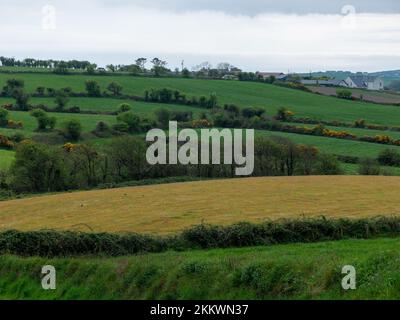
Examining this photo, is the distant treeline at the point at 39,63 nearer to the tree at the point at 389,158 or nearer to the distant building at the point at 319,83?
the distant building at the point at 319,83

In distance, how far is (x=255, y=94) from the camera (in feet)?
344

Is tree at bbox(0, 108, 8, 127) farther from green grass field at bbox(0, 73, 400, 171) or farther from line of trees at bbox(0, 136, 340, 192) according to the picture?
line of trees at bbox(0, 136, 340, 192)

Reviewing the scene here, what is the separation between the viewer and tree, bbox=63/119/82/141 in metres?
69.4

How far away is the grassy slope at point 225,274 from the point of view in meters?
14.0

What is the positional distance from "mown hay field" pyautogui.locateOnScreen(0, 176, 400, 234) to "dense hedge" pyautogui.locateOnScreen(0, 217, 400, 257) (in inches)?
79.1

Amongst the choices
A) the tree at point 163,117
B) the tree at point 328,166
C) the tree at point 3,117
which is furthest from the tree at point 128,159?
the tree at point 3,117

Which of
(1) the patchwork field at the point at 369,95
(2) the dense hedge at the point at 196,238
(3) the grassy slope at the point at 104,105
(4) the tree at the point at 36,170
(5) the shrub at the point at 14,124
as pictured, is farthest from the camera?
(1) the patchwork field at the point at 369,95

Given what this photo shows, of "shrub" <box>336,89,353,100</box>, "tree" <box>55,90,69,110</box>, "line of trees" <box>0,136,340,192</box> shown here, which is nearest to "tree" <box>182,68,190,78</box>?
"shrub" <box>336,89,353,100</box>

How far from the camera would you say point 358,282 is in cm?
1353

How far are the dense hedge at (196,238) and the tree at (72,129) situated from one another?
159ft

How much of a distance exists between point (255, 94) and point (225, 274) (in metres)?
90.4

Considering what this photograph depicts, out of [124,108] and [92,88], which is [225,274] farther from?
[92,88]

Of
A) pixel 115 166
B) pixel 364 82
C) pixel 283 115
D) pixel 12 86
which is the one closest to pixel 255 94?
pixel 283 115
